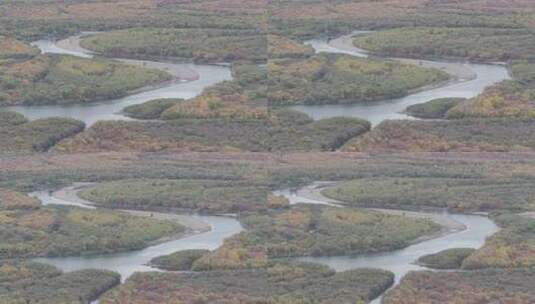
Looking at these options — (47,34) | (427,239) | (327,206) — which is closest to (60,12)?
(47,34)

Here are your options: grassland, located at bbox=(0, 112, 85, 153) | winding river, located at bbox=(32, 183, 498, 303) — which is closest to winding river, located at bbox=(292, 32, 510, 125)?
winding river, located at bbox=(32, 183, 498, 303)

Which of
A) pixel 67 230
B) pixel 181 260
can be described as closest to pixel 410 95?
pixel 181 260

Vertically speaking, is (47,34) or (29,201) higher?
(47,34)

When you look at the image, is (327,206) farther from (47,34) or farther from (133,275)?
(47,34)

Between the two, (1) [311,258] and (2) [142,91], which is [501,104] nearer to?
(1) [311,258]

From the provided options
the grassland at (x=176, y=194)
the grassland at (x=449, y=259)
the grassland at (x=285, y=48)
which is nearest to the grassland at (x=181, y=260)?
the grassland at (x=176, y=194)

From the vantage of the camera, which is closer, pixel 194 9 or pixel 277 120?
pixel 277 120
